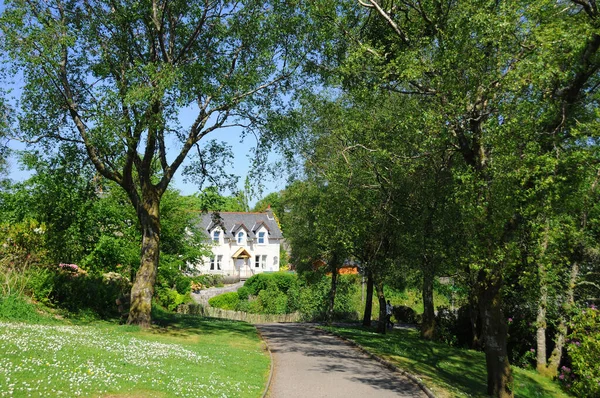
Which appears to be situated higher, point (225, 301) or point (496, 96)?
point (496, 96)

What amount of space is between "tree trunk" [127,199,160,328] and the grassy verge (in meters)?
7.91

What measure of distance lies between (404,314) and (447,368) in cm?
2539

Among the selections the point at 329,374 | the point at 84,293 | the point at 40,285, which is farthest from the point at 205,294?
the point at 329,374

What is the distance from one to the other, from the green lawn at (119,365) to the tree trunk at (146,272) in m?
1.61

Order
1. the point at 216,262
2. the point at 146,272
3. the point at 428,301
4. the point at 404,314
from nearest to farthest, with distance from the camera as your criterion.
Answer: the point at 146,272 → the point at 428,301 → the point at 404,314 → the point at 216,262

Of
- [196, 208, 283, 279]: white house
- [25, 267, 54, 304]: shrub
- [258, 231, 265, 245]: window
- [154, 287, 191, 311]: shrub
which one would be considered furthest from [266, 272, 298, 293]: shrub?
[25, 267, 54, 304]: shrub

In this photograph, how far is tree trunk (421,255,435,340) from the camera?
59.8 ft

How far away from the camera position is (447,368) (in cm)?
1825

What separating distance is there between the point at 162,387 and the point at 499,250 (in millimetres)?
7670

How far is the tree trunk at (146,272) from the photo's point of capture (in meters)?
18.0

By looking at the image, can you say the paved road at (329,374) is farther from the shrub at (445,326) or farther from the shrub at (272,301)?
the shrub at (272,301)

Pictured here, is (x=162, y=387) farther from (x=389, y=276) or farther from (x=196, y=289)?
(x=196, y=289)

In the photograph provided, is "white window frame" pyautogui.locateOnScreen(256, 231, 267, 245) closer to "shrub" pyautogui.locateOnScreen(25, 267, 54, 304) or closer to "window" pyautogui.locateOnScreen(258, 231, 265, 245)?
"window" pyautogui.locateOnScreen(258, 231, 265, 245)

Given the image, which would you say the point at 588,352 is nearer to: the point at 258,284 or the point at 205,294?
the point at 258,284
